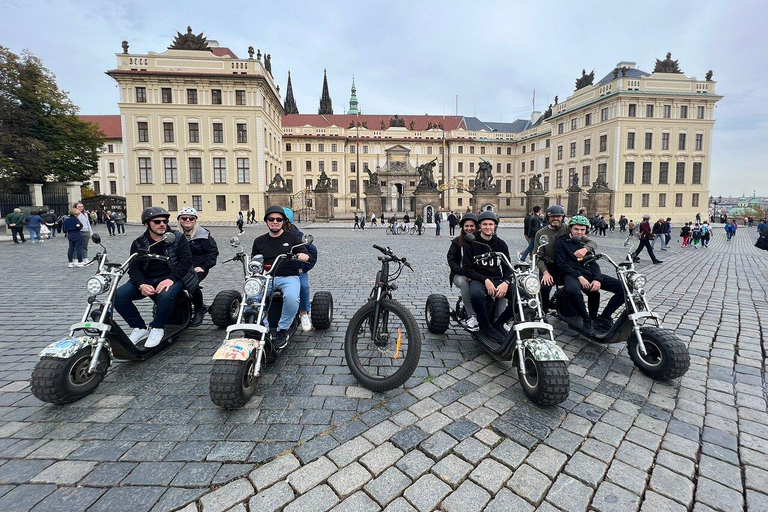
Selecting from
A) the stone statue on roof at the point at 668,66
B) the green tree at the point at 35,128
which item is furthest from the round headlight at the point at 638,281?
the stone statue on roof at the point at 668,66

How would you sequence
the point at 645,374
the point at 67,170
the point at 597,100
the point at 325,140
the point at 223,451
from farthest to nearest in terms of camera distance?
the point at 325,140
the point at 597,100
the point at 67,170
the point at 645,374
the point at 223,451

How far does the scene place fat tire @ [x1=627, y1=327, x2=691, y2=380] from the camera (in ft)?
12.0

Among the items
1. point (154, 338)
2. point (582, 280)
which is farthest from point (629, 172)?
point (154, 338)

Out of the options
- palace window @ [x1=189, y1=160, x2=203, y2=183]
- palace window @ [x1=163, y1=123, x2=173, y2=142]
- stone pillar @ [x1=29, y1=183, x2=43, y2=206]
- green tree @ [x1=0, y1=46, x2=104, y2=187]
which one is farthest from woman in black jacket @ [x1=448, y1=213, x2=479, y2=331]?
palace window @ [x1=163, y1=123, x2=173, y2=142]

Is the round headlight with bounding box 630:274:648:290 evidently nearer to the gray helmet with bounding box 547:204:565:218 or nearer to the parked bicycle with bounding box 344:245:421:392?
the gray helmet with bounding box 547:204:565:218

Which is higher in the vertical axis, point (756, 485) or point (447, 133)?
point (447, 133)

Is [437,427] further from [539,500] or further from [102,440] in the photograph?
[102,440]

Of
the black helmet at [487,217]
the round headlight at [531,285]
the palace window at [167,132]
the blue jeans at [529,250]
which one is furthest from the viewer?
the palace window at [167,132]

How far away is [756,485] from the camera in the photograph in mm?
2414

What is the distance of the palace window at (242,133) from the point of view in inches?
1639

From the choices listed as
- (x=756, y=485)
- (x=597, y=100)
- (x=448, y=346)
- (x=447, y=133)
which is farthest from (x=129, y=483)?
(x=447, y=133)

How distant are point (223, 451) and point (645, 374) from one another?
12.6 feet

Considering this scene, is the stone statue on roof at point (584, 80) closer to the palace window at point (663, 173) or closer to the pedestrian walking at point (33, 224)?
the palace window at point (663, 173)

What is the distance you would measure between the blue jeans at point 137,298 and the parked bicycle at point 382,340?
6.90ft
